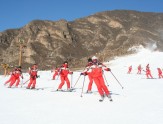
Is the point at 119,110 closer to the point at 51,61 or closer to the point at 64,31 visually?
the point at 51,61

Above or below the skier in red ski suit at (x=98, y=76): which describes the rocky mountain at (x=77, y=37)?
above

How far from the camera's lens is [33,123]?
7527mm

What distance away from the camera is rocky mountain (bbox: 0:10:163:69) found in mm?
148400

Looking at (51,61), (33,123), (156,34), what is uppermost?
(156,34)

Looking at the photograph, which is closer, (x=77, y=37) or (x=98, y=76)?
(x=98, y=76)

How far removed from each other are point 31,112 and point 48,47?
15056cm

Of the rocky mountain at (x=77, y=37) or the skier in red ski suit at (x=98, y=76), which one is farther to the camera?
the rocky mountain at (x=77, y=37)

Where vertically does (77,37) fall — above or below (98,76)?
above

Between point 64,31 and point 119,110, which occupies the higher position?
point 64,31

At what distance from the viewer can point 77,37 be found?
17450 centimetres

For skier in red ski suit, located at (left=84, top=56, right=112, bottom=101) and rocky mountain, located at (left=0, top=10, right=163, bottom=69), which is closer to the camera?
skier in red ski suit, located at (left=84, top=56, right=112, bottom=101)

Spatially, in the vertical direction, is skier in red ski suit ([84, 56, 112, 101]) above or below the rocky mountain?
below

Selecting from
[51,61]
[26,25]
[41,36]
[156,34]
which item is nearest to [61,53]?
[51,61]

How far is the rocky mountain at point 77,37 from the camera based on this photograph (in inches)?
5843
